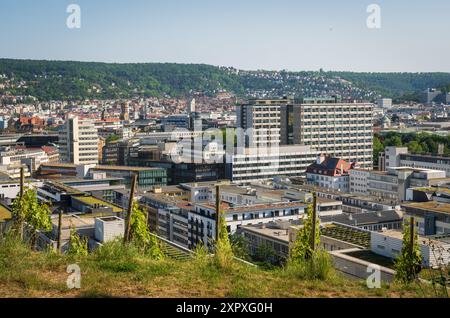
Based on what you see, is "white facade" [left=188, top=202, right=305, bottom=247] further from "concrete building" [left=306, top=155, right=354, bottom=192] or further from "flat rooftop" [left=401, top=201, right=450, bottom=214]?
"concrete building" [left=306, top=155, right=354, bottom=192]

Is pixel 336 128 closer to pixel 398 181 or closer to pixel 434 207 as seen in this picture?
pixel 398 181

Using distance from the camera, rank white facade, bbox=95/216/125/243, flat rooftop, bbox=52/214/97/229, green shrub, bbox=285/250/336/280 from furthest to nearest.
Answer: flat rooftop, bbox=52/214/97/229, white facade, bbox=95/216/125/243, green shrub, bbox=285/250/336/280

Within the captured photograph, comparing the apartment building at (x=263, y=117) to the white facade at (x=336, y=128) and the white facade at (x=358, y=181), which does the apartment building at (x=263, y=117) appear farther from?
the white facade at (x=358, y=181)

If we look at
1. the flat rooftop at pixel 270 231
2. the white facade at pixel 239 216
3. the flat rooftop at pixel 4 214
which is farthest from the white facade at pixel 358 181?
the flat rooftop at pixel 4 214

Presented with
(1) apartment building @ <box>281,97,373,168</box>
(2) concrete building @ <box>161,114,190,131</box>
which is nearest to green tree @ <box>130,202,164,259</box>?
(1) apartment building @ <box>281,97,373,168</box>
